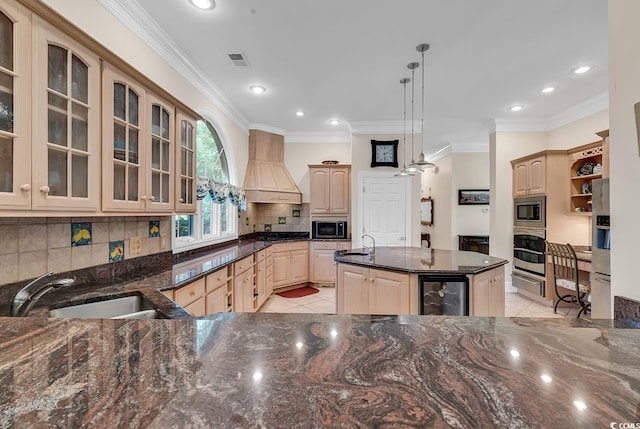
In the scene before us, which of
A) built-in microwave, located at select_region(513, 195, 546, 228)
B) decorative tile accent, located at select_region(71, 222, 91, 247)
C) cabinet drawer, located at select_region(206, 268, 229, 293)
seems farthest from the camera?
built-in microwave, located at select_region(513, 195, 546, 228)

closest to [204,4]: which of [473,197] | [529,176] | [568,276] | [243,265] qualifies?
[243,265]

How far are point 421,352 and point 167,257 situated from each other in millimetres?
2669

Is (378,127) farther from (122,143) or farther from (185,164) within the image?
(122,143)

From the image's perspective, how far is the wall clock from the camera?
4.90 metres

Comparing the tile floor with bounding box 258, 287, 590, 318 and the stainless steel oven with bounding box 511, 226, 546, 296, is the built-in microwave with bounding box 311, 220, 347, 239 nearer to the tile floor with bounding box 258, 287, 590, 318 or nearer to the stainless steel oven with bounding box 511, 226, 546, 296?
the tile floor with bounding box 258, 287, 590, 318

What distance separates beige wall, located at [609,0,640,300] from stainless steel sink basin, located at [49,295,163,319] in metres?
2.00

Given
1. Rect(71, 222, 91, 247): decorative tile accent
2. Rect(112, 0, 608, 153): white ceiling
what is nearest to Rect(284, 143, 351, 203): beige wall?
Rect(112, 0, 608, 153): white ceiling

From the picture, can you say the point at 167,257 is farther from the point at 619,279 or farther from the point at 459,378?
the point at 619,279

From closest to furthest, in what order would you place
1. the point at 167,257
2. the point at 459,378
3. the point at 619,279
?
1. the point at 459,378
2. the point at 619,279
3. the point at 167,257

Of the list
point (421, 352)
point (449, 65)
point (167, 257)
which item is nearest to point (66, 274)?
point (167, 257)

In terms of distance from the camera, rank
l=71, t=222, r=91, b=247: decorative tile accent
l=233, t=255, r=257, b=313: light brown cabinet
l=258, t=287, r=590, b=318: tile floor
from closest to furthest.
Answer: l=71, t=222, r=91, b=247: decorative tile accent, l=233, t=255, r=257, b=313: light brown cabinet, l=258, t=287, r=590, b=318: tile floor

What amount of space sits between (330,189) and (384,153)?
115 cm

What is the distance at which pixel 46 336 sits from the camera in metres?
0.71

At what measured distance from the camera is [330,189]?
5.18m
